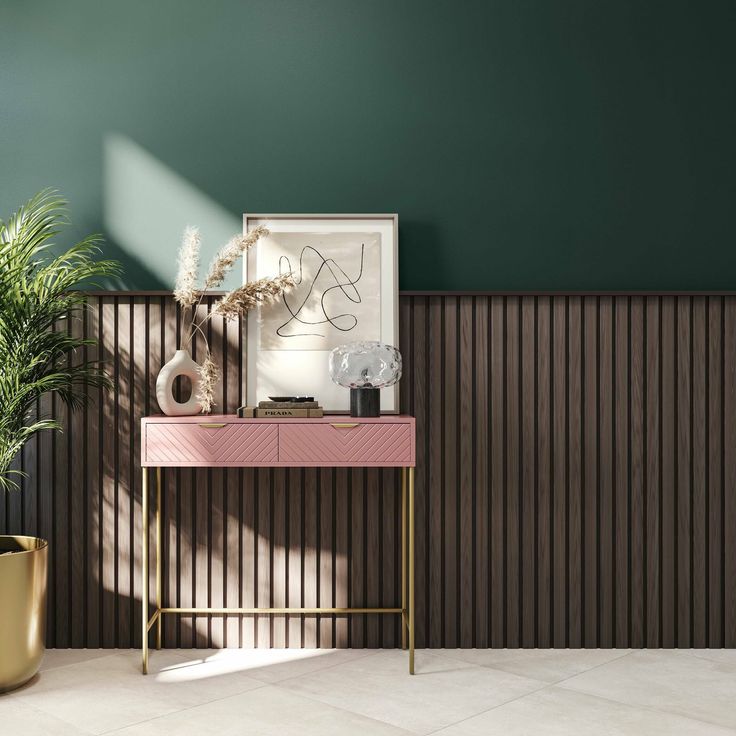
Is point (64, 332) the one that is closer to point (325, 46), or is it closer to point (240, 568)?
point (240, 568)

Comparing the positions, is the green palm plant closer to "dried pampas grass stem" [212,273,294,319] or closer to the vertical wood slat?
the vertical wood slat

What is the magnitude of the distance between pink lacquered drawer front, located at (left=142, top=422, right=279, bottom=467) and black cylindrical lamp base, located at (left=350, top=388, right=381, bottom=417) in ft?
1.05

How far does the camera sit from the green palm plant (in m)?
2.88

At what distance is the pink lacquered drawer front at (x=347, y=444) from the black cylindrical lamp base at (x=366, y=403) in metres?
0.11

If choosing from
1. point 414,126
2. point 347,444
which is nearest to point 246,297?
point 347,444

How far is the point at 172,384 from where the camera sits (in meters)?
3.09

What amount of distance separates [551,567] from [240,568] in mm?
1322

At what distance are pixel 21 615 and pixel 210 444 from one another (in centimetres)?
89

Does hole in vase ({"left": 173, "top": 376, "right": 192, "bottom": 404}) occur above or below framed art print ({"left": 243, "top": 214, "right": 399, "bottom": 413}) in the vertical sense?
below

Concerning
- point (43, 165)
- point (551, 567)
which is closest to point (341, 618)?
point (551, 567)

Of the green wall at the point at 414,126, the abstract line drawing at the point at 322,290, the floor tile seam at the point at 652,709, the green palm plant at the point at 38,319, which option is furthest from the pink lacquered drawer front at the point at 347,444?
the floor tile seam at the point at 652,709

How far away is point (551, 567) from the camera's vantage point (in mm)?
3299

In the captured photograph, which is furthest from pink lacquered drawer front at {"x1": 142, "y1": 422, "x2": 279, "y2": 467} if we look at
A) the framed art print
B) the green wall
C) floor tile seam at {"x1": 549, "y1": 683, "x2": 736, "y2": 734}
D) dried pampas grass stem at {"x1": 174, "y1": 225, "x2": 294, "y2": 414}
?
floor tile seam at {"x1": 549, "y1": 683, "x2": 736, "y2": 734}

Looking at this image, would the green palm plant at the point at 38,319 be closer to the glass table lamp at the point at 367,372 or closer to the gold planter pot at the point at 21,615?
the gold planter pot at the point at 21,615
